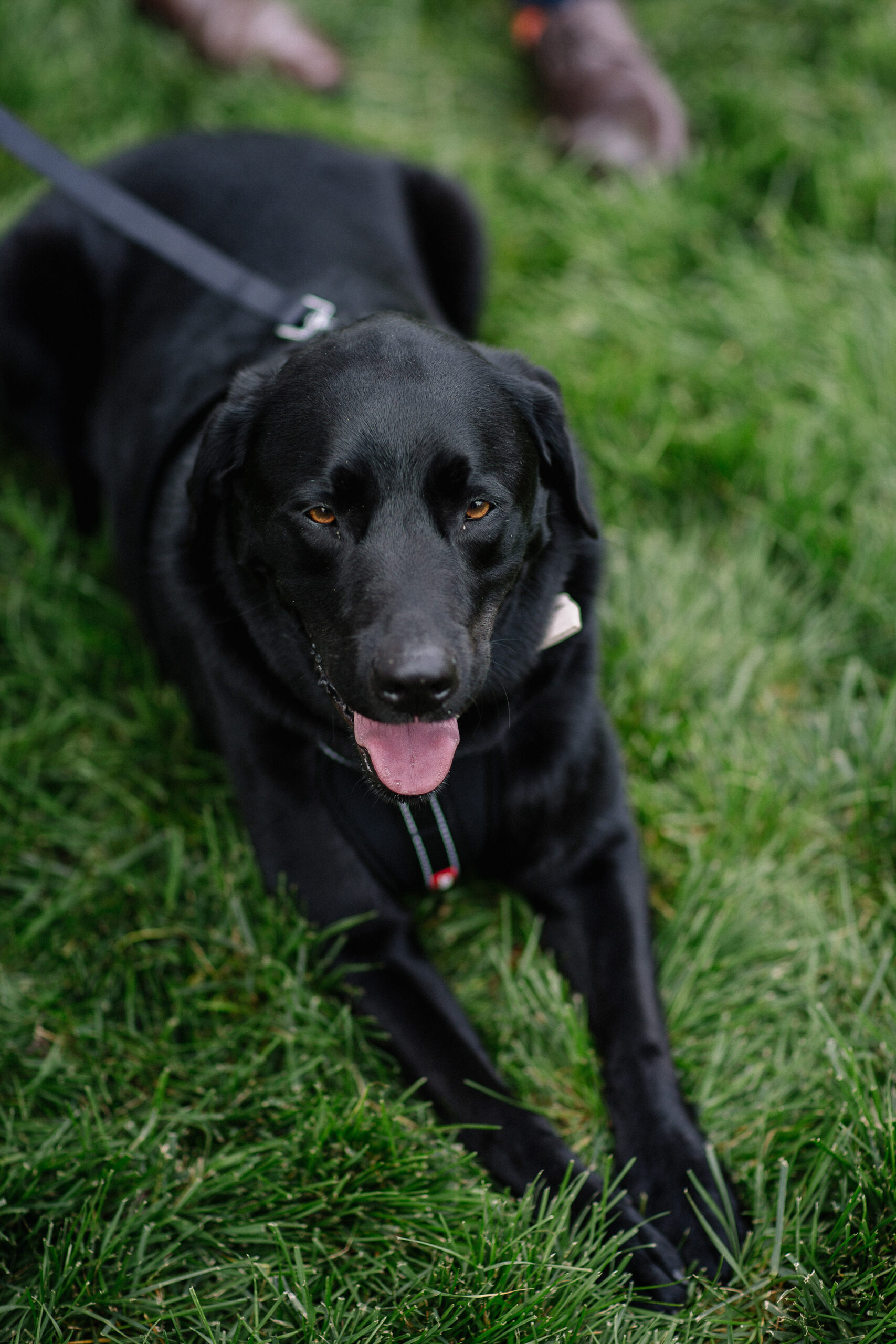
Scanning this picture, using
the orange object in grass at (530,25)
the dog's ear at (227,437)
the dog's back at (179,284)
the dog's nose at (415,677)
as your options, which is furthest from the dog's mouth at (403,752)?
the orange object in grass at (530,25)

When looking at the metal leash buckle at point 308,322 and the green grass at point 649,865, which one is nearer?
the green grass at point 649,865

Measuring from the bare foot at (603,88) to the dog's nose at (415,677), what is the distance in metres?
2.93

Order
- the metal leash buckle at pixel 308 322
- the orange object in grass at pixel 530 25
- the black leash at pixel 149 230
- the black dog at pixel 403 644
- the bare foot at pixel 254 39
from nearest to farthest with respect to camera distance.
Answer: the black dog at pixel 403 644 → the metal leash buckle at pixel 308 322 → the black leash at pixel 149 230 → the bare foot at pixel 254 39 → the orange object in grass at pixel 530 25

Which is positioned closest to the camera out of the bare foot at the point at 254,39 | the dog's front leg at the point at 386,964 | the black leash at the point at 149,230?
the dog's front leg at the point at 386,964

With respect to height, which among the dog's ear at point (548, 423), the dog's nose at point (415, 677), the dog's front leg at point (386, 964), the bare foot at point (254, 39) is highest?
the dog's ear at point (548, 423)

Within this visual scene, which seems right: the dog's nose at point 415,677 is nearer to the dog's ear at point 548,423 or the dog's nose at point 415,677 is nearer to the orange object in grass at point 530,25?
the dog's ear at point 548,423

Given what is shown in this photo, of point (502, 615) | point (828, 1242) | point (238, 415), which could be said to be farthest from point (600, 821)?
point (238, 415)

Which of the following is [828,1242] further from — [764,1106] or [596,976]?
[596,976]

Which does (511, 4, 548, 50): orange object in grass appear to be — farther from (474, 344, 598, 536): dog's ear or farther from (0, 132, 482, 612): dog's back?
(474, 344, 598, 536): dog's ear

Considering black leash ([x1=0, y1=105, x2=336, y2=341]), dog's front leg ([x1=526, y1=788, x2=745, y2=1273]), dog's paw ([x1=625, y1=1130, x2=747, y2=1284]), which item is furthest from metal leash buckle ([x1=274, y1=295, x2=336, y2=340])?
dog's paw ([x1=625, y1=1130, x2=747, y2=1284])

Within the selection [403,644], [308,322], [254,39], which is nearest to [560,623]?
[403,644]

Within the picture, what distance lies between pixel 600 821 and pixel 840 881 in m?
0.54

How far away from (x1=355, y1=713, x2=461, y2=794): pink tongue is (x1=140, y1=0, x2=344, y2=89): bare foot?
351 centimetres

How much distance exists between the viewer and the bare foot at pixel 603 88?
12.8 ft
